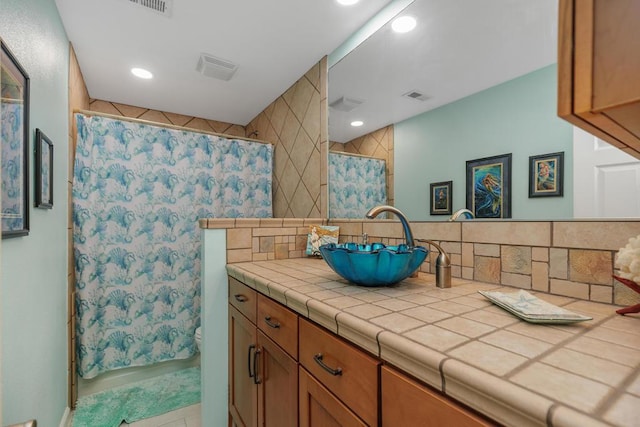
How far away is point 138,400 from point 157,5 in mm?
2361

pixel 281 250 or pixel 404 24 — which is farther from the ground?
pixel 404 24

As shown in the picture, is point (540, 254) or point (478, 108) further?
point (478, 108)

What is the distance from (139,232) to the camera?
205cm

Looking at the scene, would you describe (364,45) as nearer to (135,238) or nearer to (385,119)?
(385,119)

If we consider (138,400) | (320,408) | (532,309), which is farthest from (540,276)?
(138,400)

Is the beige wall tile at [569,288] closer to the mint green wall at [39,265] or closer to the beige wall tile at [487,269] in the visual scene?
the beige wall tile at [487,269]

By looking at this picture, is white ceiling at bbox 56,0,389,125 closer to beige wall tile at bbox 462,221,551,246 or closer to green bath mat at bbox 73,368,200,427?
beige wall tile at bbox 462,221,551,246

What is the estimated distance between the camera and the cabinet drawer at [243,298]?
3.73ft

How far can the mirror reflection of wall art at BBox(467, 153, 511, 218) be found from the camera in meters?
0.95

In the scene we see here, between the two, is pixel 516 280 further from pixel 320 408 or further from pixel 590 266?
pixel 320 408

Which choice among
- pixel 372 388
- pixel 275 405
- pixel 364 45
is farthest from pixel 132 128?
pixel 372 388

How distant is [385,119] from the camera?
1420 mm

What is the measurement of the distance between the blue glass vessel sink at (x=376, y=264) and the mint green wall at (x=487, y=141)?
340 mm

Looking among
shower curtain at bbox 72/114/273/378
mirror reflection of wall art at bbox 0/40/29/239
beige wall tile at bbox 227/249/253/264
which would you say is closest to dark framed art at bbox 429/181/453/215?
beige wall tile at bbox 227/249/253/264
